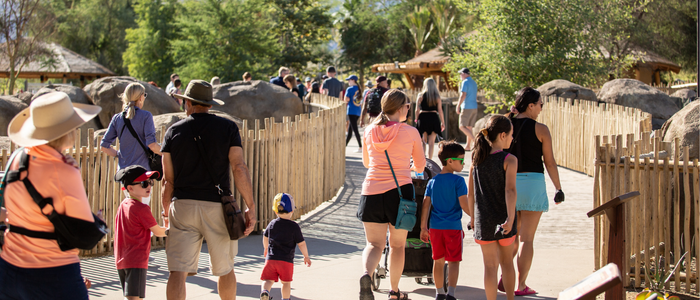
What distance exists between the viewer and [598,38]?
19750 mm

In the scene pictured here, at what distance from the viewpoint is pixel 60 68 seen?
42.6m

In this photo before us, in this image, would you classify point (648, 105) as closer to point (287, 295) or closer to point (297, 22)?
point (287, 295)

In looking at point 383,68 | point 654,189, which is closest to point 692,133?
point 654,189

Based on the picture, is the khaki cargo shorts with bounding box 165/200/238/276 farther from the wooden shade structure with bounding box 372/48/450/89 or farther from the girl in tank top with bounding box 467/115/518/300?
the wooden shade structure with bounding box 372/48/450/89

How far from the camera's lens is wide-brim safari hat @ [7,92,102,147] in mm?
3068

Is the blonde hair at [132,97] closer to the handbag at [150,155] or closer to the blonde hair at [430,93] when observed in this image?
the handbag at [150,155]

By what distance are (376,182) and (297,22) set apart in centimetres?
4547

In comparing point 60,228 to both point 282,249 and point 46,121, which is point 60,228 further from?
point 282,249

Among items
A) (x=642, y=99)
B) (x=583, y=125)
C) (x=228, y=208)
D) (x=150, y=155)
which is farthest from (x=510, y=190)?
(x=642, y=99)

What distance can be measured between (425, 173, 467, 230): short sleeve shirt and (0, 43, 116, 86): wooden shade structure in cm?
4174

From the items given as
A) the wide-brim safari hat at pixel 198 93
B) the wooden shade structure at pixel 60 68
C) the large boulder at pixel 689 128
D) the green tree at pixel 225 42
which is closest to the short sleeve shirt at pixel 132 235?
the wide-brim safari hat at pixel 198 93

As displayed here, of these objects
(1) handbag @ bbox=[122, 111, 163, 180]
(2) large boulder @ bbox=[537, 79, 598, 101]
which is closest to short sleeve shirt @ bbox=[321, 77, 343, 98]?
(2) large boulder @ bbox=[537, 79, 598, 101]

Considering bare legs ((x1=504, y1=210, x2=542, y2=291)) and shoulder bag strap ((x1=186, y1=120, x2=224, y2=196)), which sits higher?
shoulder bag strap ((x1=186, y1=120, x2=224, y2=196))

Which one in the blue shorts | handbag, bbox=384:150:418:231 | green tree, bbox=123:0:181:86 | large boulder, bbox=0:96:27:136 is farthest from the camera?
green tree, bbox=123:0:181:86
